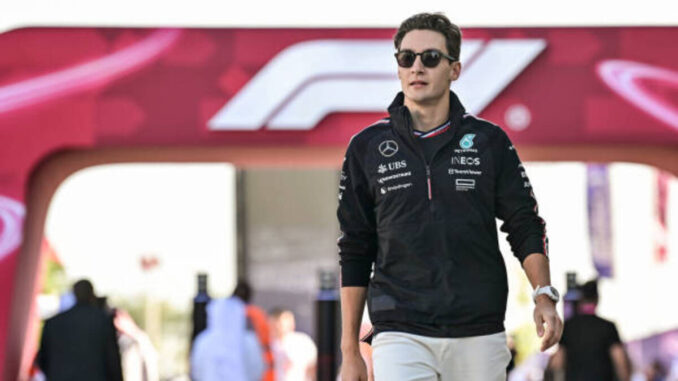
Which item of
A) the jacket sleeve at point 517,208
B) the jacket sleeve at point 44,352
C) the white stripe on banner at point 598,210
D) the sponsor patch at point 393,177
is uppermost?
the white stripe on banner at point 598,210

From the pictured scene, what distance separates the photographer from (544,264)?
4.09 meters

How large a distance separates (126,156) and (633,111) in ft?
17.2

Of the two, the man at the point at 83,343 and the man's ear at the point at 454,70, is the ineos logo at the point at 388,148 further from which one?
the man at the point at 83,343

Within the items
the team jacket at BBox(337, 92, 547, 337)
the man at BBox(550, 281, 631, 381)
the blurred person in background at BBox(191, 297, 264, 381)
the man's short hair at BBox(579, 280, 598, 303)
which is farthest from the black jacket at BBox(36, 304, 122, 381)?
the team jacket at BBox(337, 92, 547, 337)

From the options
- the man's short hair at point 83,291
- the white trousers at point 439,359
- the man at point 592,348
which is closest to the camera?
the white trousers at point 439,359

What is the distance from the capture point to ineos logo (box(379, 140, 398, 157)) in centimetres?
413

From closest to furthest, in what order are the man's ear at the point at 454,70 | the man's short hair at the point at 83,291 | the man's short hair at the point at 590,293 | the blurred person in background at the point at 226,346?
the man's ear at the point at 454,70 < the man's short hair at the point at 83,291 < the man's short hair at the point at 590,293 < the blurred person in background at the point at 226,346

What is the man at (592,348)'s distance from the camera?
9.68 meters

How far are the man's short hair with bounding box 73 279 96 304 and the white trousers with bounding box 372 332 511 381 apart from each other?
578 centimetres

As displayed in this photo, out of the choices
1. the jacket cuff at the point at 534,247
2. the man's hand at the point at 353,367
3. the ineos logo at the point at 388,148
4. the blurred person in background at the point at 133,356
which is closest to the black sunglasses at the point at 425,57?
the ineos logo at the point at 388,148

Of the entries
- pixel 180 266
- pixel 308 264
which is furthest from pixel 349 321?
pixel 180 266

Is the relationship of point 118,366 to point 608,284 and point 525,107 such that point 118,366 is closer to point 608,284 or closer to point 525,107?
point 525,107

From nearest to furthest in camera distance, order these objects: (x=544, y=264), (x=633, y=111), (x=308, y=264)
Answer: (x=544, y=264)
(x=633, y=111)
(x=308, y=264)

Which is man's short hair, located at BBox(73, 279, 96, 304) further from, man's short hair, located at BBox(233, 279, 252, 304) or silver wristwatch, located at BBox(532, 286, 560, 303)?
silver wristwatch, located at BBox(532, 286, 560, 303)
